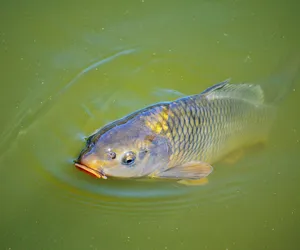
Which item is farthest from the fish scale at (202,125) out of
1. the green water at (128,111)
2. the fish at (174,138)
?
the green water at (128,111)

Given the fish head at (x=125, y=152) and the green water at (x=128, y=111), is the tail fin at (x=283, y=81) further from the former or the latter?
the fish head at (x=125, y=152)

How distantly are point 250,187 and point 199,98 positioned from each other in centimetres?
79

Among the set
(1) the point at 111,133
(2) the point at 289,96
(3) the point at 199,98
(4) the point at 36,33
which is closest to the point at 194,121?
(3) the point at 199,98

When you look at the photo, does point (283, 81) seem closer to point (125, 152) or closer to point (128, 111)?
point (128, 111)

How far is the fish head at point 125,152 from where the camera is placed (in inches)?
94.1

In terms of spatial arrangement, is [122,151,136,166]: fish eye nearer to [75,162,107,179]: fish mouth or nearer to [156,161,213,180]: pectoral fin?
[75,162,107,179]: fish mouth

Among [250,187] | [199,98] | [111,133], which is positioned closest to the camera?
[111,133]

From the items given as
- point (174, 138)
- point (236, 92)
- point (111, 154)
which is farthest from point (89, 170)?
point (236, 92)

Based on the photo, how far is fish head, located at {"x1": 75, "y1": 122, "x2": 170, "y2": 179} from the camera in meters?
2.39

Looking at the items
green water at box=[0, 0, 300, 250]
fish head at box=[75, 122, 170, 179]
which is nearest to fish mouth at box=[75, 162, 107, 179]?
fish head at box=[75, 122, 170, 179]

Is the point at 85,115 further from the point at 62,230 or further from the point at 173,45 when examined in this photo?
the point at 173,45

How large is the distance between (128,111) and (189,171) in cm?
73

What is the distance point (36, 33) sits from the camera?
362 cm

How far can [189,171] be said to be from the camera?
267 cm
